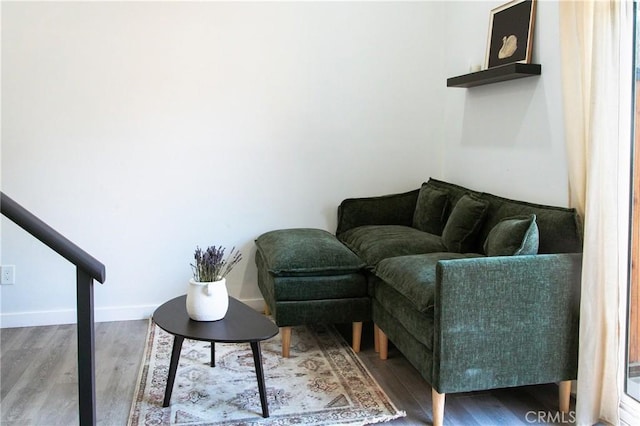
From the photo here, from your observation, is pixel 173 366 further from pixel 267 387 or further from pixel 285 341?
pixel 285 341

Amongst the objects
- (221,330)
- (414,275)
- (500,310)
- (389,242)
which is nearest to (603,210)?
(500,310)

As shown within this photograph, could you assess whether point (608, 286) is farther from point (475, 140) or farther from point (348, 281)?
point (475, 140)

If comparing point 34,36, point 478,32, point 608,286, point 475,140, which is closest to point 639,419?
point 608,286

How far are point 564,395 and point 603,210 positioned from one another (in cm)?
85

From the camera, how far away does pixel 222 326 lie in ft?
8.21

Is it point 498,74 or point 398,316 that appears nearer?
point 398,316

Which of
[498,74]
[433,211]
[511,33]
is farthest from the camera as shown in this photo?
[433,211]

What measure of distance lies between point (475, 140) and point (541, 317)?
1.62m

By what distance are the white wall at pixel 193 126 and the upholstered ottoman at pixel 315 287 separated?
848 millimetres

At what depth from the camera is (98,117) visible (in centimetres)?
375

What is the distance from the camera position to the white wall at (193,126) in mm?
3686

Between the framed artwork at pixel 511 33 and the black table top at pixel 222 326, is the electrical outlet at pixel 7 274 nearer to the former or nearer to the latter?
the black table top at pixel 222 326
